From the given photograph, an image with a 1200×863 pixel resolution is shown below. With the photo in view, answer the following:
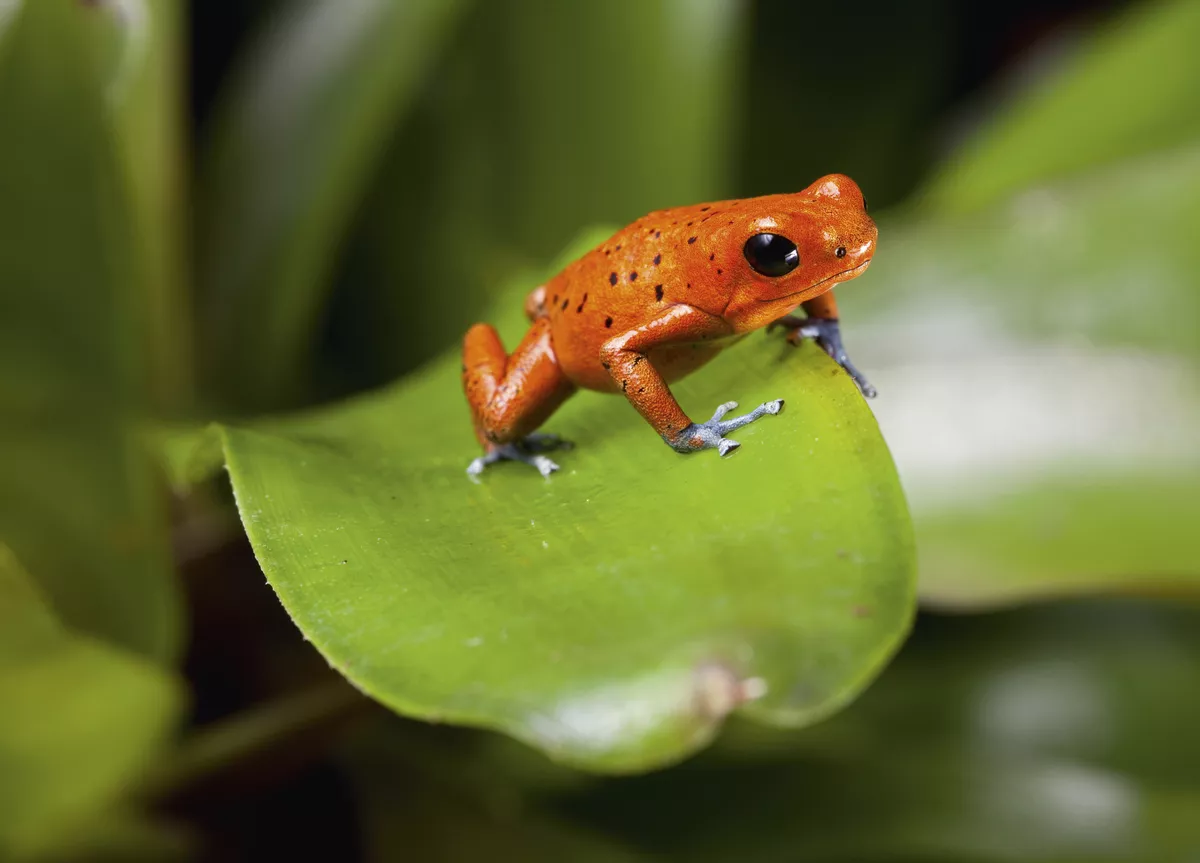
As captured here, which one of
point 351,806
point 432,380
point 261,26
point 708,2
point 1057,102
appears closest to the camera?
point 432,380

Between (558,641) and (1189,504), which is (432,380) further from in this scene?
(1189,504)

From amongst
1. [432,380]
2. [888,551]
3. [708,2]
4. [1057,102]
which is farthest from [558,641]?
[1057,102]

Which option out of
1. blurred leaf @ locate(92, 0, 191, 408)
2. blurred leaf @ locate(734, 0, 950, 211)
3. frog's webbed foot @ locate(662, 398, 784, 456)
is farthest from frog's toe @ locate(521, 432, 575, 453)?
blurred leaf @ locate(734, 0, 950, 211)

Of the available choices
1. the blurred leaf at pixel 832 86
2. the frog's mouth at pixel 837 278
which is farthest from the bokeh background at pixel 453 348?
the frog's mouth at pixel 837 278

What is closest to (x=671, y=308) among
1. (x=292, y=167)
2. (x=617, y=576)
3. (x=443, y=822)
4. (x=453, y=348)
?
(x=617, y=576)

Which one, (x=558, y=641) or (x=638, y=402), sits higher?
(x=638, y=402)

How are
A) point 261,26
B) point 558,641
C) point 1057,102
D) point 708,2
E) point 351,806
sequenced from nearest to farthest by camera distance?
1. point 558,641
2. point 708,2
3. point 351,806
4. point 1057,102
5. point 261,26

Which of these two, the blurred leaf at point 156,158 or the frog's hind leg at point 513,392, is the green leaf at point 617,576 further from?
the blurred leaf at point 156,158

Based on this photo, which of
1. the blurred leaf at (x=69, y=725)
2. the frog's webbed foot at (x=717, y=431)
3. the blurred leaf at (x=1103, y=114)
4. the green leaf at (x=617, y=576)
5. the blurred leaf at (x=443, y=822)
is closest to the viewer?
the green leaf at (x=617, y=576)
